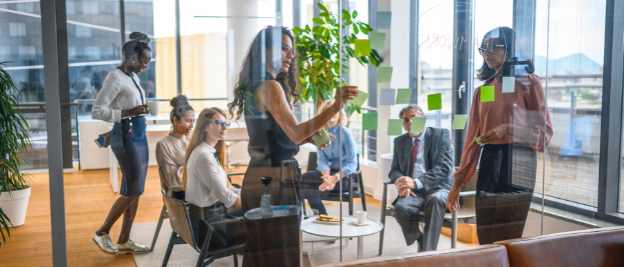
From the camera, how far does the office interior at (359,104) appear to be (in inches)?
79.9

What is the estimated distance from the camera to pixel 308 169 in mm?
2281

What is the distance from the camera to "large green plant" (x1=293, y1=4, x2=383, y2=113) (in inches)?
87.0

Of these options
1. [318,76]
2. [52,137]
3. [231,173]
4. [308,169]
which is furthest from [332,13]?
[52,137]

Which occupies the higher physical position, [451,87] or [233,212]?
[451,87]

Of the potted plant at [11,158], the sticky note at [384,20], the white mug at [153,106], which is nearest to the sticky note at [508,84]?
the sticky note at [384,20]

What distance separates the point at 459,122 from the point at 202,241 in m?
1.53

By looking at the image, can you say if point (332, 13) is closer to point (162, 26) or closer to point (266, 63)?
point (266, 63)

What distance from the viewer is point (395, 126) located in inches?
94.6

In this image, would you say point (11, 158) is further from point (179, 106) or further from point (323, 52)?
point (323, 52)

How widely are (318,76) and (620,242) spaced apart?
1.58 meters

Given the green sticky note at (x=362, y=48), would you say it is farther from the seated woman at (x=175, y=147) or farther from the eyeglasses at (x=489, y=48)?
the seated woman at (x=175, y=147)

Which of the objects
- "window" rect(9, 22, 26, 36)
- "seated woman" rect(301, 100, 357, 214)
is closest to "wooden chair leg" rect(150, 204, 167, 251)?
"seated woman" rect(301, 100, 357, 214)

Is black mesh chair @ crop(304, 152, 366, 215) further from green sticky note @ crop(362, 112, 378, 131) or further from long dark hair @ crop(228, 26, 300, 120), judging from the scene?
long dark hair @ crop(228, 26, 300, 120)

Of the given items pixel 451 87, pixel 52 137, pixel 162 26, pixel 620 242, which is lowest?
pixel 620 242
